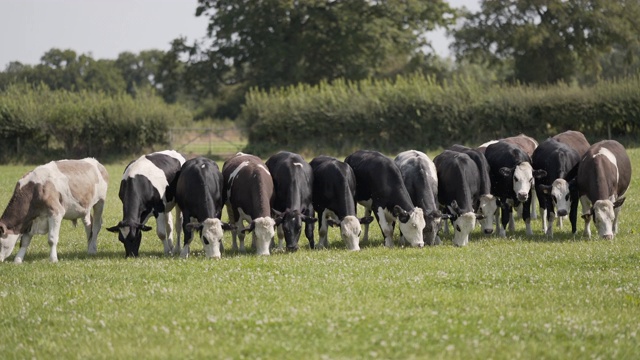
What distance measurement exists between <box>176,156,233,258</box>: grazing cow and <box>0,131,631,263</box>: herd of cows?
1.0 inches

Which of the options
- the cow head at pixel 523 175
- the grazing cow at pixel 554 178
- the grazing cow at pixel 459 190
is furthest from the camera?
the cow head at pixel 523 175

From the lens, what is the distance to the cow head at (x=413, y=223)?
16.2m

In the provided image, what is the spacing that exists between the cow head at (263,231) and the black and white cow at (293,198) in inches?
16.0

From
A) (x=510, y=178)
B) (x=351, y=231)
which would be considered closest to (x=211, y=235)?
(x=351, y=231)

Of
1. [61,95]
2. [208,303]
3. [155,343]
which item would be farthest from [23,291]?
[61,95]

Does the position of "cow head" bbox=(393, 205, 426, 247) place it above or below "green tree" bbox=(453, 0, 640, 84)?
below

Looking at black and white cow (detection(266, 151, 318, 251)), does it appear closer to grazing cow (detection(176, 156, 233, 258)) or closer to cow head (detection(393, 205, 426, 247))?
grazing cow (detection(176, 156, 233, 258))

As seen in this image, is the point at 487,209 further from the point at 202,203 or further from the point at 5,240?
the point at 5,240

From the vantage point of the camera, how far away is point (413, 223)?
1617 centimetres

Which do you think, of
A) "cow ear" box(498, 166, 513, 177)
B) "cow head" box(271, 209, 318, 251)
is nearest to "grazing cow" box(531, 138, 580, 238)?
"cow ear" box(498, 166, 513, 177)

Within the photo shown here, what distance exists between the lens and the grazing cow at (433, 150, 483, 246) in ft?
54.1

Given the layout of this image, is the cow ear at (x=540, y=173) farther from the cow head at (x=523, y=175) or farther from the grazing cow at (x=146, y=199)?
the grazing cow at (x=146, y=199)

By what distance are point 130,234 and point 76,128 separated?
37.4m

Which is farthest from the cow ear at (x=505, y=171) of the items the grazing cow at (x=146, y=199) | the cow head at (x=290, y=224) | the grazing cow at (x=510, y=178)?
the grazing cow at (x=146, y=199)
